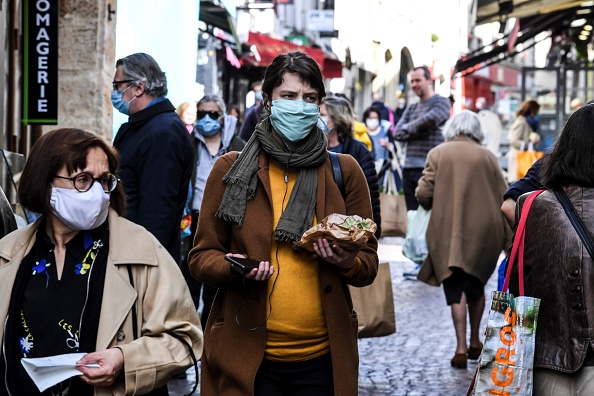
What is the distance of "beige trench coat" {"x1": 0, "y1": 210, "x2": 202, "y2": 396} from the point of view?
390 cm

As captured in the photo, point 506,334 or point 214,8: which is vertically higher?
point 214,8

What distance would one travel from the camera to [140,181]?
6477mm

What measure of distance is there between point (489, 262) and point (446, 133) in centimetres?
102

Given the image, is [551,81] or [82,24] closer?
[82,24]

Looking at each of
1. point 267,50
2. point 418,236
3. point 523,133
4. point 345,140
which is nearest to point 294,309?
point 345,140

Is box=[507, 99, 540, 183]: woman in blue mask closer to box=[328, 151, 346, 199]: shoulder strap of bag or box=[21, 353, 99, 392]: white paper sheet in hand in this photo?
box=[328, 151, 346, 199]: shoulder strap of bag

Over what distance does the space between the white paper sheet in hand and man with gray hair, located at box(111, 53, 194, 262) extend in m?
2.57

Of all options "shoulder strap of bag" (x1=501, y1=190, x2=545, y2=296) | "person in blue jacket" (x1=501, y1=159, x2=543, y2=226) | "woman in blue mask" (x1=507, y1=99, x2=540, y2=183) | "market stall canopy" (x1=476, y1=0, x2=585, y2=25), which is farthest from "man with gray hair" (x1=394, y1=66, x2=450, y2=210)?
"woman in blue mask" (x1=507, y1=99, x2=540, y2=183)

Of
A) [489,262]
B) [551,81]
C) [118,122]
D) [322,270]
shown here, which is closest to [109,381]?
[322,270]

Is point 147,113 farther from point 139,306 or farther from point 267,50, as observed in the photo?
point 267,50

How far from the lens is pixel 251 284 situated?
4363mm

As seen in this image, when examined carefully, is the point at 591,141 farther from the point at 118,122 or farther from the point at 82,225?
the point at 118,122

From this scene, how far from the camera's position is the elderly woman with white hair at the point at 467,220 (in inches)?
358

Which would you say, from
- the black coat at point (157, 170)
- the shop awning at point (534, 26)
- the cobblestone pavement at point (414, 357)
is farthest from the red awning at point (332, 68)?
the black coat at point (157, 170)
